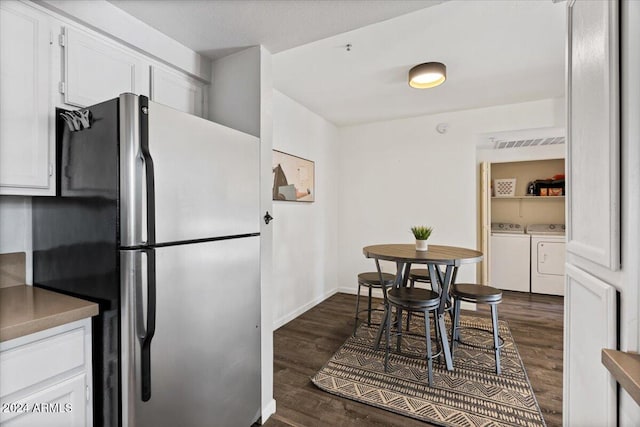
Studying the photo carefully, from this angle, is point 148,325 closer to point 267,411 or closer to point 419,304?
point 267,411

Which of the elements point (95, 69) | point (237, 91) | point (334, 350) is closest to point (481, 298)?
point (334, 350)

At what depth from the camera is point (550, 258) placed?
444cm

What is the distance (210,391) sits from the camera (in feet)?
4.72

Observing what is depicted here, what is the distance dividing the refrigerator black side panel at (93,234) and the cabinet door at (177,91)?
1.76 feet

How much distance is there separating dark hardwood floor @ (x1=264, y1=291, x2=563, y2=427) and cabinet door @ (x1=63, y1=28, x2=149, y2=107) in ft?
6.60

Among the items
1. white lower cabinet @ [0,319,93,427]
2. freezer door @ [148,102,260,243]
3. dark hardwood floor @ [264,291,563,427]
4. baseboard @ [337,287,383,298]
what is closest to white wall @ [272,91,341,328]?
baseboard @ [337,287,383,298]

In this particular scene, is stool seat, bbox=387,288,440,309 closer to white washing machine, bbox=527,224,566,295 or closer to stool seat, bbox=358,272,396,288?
stool seat, bbox=358,272,396,288

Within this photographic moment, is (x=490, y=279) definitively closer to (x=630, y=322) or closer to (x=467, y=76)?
(x=467, y=76)

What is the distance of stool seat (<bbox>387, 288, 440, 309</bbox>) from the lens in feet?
7.04

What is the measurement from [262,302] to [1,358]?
110 cm

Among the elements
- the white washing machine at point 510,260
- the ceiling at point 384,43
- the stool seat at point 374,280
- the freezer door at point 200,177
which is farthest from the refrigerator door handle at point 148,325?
the white washing machine at point 510,260

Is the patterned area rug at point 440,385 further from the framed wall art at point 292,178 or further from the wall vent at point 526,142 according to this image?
the wall vent at point 526,142

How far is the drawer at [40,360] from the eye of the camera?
948mm

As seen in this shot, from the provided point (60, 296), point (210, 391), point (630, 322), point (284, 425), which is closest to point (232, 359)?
point (210, 391)
